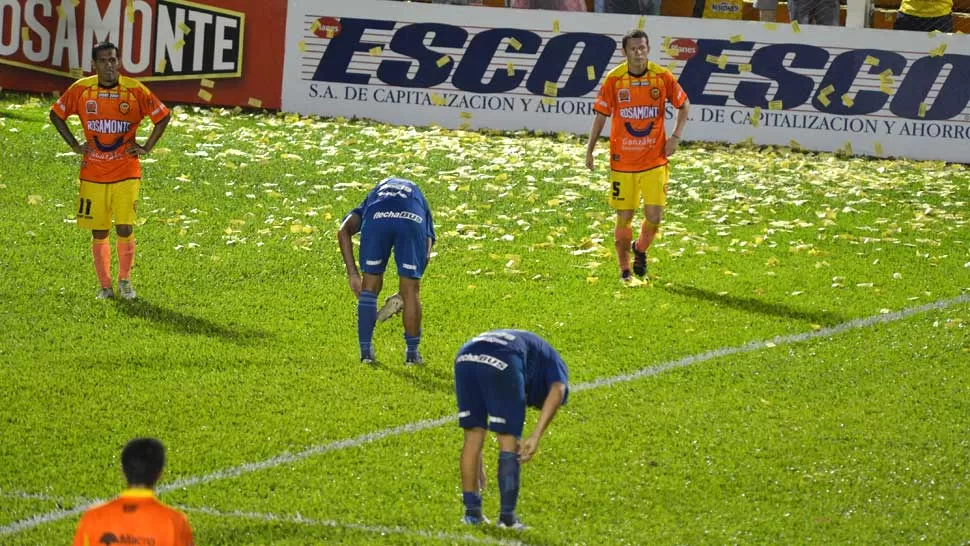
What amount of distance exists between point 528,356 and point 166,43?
15054 mm

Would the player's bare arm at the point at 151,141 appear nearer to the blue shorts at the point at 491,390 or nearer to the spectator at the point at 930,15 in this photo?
the blue shorts at the point at 491,390

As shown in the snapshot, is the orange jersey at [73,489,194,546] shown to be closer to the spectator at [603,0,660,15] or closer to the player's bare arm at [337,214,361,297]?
the player's bare arm at [337,214,361,297]

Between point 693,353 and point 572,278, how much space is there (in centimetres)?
238

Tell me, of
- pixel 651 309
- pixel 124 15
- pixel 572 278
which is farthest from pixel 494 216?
pixel 124 15

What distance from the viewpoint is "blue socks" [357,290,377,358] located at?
10.4 m

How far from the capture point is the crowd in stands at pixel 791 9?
19.6 meters

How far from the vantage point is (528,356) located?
23.6ft

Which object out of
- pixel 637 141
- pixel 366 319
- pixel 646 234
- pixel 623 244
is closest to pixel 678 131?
pixel 637 141

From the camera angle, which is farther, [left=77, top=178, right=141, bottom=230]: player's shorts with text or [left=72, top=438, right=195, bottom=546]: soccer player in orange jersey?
[left=77, top=178, right=141, bottom=230]: player's shorts with text

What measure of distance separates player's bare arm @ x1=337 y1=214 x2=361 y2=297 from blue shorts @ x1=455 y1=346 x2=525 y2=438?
299 centimetres

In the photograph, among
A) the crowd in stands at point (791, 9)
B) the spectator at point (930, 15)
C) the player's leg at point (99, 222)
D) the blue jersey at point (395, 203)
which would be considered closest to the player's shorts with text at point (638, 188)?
the blue jersey at point (395, 203)

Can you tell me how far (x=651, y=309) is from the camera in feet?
40.0

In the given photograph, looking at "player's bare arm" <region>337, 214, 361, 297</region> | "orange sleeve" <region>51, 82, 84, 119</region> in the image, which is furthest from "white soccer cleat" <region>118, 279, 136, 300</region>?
"player's bare arm" <region>337, 214, 361, 297</region>

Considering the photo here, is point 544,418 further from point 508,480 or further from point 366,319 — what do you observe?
point 366,319
